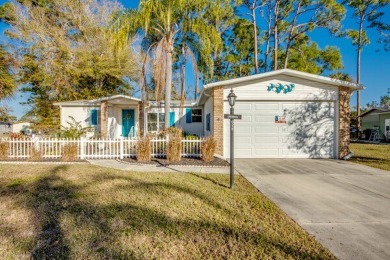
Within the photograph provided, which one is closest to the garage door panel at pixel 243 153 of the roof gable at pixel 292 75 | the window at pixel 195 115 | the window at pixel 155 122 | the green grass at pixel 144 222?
the roof gable at pixel 292 75

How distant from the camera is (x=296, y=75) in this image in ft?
29.6

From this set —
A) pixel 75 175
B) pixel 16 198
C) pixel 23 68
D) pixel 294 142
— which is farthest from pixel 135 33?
pixel 23 68

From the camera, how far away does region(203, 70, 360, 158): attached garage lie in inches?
358

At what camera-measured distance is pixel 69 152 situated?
8.28 metres

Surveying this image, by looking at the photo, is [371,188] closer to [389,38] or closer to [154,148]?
[154,148]

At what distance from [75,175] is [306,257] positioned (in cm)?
583

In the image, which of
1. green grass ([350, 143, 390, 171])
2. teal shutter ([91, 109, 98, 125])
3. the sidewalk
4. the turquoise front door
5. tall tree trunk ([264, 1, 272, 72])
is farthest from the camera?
tall tree trunk ([264, 1, 272, 72])

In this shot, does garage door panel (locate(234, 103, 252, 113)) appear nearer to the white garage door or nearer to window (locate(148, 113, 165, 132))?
the white garage door

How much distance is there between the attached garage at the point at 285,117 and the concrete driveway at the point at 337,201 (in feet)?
5.95

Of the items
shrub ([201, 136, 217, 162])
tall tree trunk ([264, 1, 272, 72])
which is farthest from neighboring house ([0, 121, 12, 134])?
tall tree trunk ([264, 1, 272, 72])

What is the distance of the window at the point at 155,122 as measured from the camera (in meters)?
15.0

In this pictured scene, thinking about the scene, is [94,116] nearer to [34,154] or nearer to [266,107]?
[34,154]

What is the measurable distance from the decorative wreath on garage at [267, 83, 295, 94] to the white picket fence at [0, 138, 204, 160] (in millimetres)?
3890

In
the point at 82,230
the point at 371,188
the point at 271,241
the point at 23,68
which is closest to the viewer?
the point at 271,241
